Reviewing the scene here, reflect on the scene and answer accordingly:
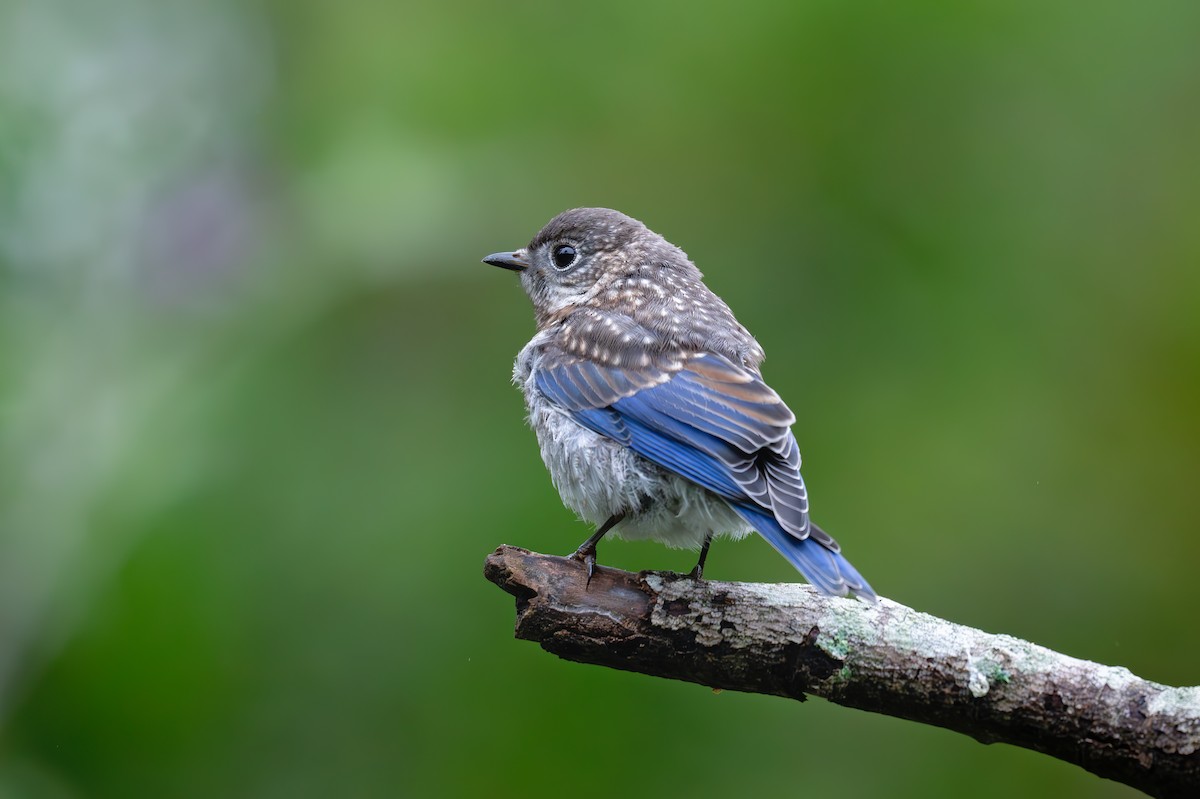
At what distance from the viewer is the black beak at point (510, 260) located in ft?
14.7

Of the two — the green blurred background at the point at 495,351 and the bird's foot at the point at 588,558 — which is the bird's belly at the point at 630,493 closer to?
the bird's foot at the point at 588,558

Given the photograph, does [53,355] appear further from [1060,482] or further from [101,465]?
[1060,482]

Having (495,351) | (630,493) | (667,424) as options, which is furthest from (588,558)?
(495,351)

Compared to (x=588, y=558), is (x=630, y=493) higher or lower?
higher

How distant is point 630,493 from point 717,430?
1.00ft

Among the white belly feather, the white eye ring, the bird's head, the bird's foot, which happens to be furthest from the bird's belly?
the white eye ring

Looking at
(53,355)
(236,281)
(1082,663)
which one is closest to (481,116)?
(236,281)

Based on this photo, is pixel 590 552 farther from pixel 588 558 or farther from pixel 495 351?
pixel 495 351

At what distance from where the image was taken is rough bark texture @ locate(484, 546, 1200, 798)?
2.61 meters

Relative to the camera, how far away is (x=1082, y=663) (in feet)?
8.89

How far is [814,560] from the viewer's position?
114 inches

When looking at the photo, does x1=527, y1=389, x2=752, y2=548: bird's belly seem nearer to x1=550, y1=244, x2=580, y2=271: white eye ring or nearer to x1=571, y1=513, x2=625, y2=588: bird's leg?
x1=571, y1=513, x2=625, y2=588: bird's leg

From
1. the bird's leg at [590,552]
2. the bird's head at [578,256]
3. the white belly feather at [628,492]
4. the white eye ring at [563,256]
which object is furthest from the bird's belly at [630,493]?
the white eye ring at [563,256]

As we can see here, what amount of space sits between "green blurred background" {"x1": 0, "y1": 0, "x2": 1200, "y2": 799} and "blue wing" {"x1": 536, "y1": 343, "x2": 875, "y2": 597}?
0.94 metres
